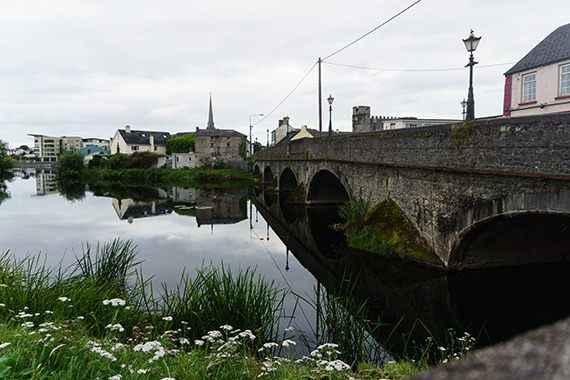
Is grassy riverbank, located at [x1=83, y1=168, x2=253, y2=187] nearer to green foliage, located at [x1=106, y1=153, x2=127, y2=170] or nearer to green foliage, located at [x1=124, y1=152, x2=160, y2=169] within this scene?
green foliage, located at [x1=106, y1=153, x2=127, y2=170]

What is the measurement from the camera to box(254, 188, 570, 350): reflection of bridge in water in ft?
26.5

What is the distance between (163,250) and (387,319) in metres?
9.53

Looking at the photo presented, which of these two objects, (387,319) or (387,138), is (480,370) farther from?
(387,138)

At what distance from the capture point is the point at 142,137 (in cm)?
6969

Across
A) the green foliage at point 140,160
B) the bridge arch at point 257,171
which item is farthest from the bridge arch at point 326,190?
the green foliage at point 140,160

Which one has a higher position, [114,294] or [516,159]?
[516,159]

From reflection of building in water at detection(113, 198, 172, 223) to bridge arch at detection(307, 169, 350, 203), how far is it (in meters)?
9.96

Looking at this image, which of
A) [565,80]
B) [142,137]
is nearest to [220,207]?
[565,80]

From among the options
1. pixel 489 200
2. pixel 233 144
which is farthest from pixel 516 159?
pixel 233 144

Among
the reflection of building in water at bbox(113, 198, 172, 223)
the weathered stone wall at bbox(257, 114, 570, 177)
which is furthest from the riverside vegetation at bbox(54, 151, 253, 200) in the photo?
the weathered stone wall at bbox(257, 114, 570, 177)

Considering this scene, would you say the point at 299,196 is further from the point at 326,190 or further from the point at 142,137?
the point at 142,137

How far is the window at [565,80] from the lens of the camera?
15.8 m

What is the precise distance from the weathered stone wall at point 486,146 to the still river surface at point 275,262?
124 inches

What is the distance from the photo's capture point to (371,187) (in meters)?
14.0
